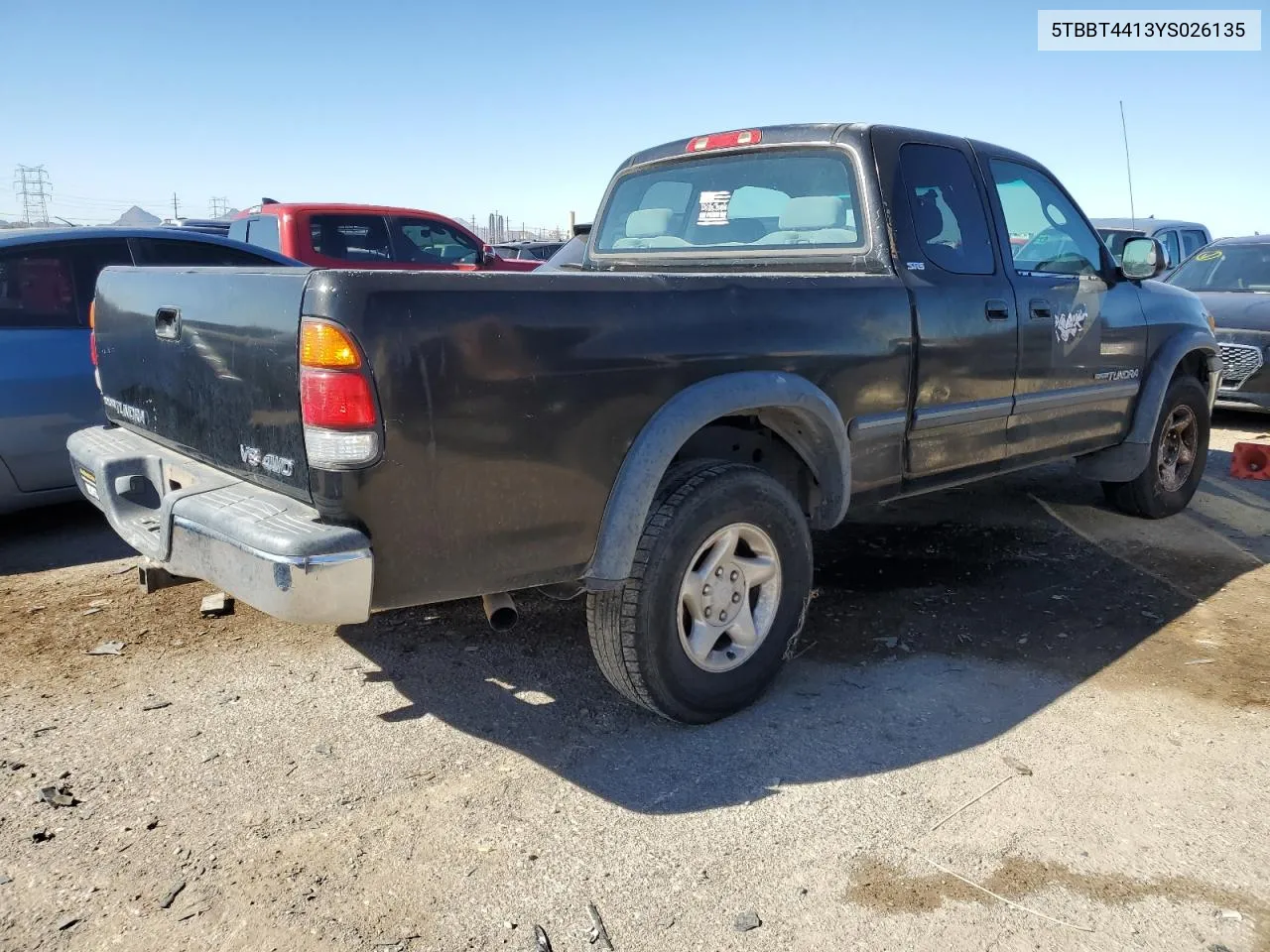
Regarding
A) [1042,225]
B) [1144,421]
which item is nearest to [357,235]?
[1042,225]

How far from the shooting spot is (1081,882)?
2.39 meters

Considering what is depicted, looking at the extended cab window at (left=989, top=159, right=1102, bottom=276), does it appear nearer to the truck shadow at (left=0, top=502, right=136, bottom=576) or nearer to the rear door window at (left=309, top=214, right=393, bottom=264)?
the truck shadow at (left=0, top=502, right=136, bottom=576)

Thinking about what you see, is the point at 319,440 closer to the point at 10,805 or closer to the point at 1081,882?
the point at 10,805

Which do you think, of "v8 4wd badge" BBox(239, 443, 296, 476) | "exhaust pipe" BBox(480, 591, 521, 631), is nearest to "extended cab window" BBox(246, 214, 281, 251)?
"v8 4wd badge" BBox(239, 443, 296, 476)

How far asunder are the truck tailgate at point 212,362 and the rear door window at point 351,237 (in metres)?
6.19

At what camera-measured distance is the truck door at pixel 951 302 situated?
3660 mm

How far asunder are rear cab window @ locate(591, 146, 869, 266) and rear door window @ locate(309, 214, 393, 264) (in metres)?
5.34

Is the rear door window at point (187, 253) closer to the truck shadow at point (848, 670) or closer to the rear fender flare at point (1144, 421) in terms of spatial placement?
the truck shadow at point (848, 670)

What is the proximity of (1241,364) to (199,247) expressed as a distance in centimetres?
778

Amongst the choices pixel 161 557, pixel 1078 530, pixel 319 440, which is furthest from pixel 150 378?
pixel 1078 530

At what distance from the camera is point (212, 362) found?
273 cm

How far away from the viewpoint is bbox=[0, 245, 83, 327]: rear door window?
4.73 m

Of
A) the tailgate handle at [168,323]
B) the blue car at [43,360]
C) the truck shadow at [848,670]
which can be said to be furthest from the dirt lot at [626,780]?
the tailgate handle at [168,323]

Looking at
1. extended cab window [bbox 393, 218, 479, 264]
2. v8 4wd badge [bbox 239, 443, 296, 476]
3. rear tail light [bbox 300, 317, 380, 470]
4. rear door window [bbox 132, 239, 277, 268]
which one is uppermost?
extended cab window [bbox 393, 218, 479, 264]
